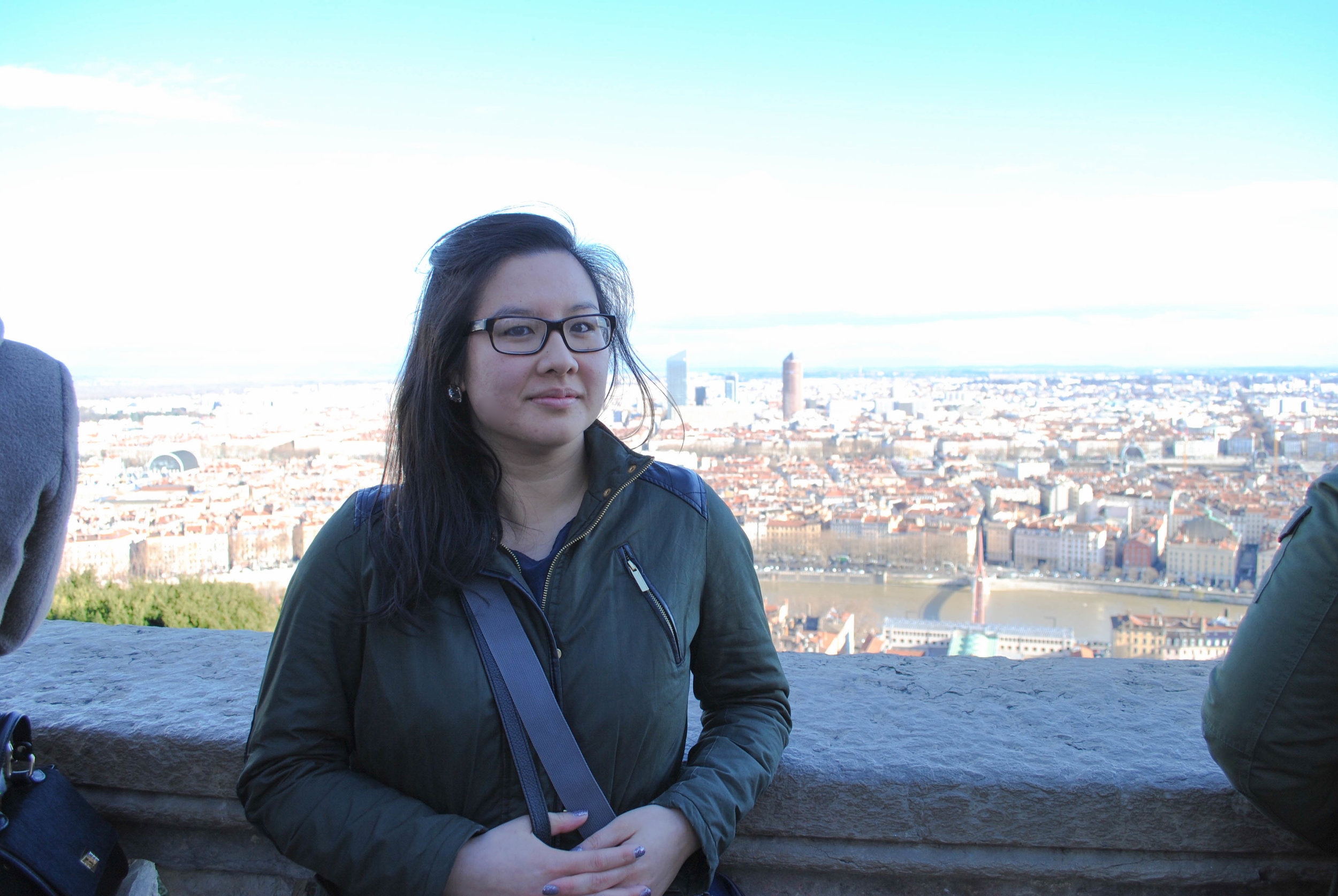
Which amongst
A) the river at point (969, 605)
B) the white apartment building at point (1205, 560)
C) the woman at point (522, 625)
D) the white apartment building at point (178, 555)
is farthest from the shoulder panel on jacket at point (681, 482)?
the white apartment building at point (1205, 560)

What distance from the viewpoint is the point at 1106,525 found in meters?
17.8

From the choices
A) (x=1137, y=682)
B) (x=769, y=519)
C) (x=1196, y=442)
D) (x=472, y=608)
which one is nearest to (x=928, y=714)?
(x=1137, y=682)

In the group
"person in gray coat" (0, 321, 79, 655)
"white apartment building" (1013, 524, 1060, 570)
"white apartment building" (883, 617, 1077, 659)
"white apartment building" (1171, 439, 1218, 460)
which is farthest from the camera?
"white apartment building" (1171, 439, 1218, 460)

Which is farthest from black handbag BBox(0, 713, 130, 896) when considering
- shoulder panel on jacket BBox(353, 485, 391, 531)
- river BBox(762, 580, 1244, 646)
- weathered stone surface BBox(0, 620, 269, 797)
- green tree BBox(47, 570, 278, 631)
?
river BBox(762, 580, 1244, 646)

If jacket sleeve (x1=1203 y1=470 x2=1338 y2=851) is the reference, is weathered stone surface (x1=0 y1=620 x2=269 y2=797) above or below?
below

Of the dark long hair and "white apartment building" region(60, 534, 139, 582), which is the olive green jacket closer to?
the dark long hair

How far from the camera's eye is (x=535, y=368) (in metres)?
1.03

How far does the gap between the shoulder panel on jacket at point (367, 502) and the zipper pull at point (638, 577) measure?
0.31 metres

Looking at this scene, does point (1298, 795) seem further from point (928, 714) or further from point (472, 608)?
point (472, 608)

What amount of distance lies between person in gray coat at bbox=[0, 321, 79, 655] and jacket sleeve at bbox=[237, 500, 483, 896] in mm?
235

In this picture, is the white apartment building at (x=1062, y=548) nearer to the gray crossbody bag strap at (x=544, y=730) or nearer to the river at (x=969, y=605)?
the river at (x=969, y=605)

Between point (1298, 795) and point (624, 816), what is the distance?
728mm

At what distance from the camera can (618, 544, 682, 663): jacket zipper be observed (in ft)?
3.26

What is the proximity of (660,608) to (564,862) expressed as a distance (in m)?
0.28
